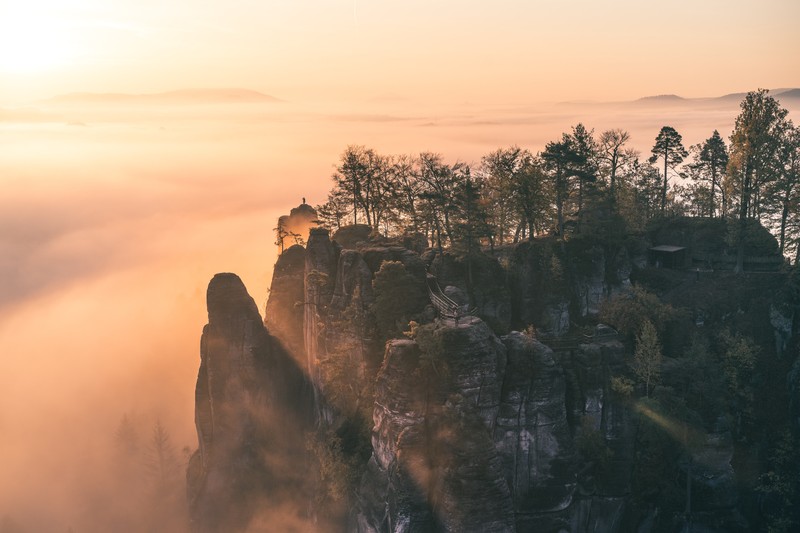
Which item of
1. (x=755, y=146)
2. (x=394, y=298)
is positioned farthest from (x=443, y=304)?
(x=755, y=146)

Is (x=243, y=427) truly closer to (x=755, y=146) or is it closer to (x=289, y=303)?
(x=289, y=303)

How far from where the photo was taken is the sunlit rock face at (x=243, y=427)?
7344 cm

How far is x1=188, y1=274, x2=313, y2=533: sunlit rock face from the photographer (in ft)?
241

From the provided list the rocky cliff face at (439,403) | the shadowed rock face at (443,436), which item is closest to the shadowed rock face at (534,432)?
the rocky cliff face at (439,403)

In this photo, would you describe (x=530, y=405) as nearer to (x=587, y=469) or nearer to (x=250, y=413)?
(x=587, y=469)

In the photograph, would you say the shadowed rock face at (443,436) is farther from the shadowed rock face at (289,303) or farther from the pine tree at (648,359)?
the shadowed rock face at (289,303)

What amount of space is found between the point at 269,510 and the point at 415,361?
33.7 meters

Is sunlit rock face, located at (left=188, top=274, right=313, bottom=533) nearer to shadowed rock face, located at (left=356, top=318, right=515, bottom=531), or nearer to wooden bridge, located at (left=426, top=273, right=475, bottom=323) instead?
wooden bridge, located at (left=426, top=273, right=475, bottom=323)

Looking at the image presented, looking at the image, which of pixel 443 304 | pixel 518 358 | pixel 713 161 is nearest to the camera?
pixel 518 358

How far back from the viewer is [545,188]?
7662 centimetres

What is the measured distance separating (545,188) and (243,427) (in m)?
42.6

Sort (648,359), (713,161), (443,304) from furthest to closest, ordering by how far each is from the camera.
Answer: (713,161), (648,359), (443,304)

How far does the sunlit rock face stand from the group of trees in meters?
19.7

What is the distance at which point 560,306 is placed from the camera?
69312 millimetres
